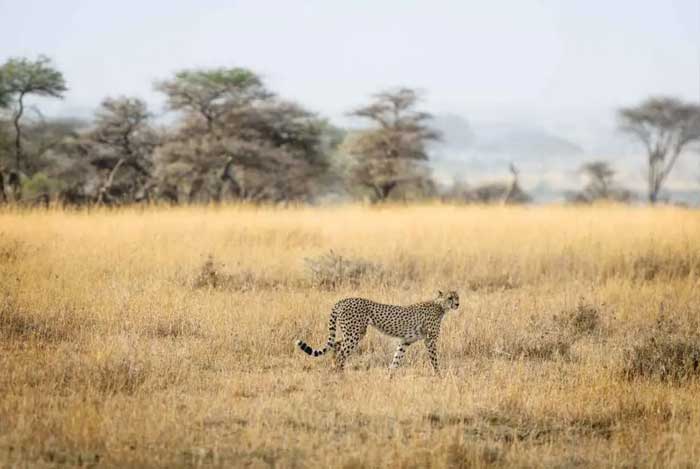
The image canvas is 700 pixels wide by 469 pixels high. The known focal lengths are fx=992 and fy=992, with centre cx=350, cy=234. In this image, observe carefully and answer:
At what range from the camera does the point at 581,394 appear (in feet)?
21.5

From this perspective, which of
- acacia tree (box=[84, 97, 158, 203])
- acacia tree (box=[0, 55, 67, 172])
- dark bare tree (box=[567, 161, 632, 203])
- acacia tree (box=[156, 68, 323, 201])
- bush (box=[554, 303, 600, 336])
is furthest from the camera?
dark bare tree (box=[567, 161, 632, 203])

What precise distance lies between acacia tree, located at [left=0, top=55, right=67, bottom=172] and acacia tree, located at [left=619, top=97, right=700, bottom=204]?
68.8ft

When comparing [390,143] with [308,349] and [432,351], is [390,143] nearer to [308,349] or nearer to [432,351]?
[432,351]

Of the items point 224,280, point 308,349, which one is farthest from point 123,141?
point 308,349

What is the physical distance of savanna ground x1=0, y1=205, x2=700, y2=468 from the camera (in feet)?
17.6

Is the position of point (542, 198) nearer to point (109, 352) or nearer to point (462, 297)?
point (462, 297)

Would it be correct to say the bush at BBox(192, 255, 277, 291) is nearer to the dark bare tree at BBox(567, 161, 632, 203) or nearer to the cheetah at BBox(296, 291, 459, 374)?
the cheetah at BBox(296, 291, 459, 374)

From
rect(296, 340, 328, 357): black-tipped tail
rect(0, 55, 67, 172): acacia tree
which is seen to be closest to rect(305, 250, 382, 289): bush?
rect(296, 340, 328, 357): black-tipped tail

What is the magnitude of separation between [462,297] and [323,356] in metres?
3.40

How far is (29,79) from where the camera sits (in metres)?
25.1

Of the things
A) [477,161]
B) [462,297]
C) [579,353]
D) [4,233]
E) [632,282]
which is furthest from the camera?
[477,161]

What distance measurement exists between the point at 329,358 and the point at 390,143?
20661mm

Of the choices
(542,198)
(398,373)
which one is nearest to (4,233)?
(398,373)

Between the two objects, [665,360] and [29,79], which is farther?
[29,79]
